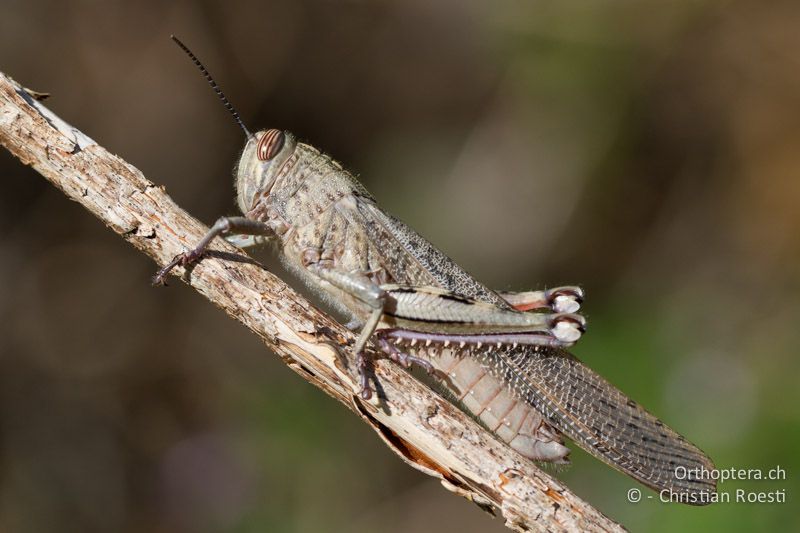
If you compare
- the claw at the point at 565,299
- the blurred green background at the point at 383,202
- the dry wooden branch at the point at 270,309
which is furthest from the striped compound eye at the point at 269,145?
the blurred green background at the point at 383,202

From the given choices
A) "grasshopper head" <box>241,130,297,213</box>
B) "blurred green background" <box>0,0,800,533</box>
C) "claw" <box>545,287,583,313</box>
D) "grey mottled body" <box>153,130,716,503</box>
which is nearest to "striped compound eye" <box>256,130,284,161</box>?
"grasshopper head" <box>241,130,297,213</box>

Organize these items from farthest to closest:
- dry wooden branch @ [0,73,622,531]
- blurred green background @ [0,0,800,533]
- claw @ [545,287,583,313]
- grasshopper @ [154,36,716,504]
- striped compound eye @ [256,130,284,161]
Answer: blurred green background @ [0,0,800,533] < striped compound eye @ [256,130,284,161] < claw @ [545,287,583,313] < grasshopper @ [154,36,716,504] < dry wooden branch @ [0,73,622,531]

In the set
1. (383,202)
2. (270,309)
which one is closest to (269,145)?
(270,309)

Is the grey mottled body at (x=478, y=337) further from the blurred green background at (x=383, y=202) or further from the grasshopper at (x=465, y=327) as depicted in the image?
the blurred green background at (x=383, y=202)

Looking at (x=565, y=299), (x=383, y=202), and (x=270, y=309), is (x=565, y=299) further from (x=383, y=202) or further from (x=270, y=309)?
(x=383, y=202)

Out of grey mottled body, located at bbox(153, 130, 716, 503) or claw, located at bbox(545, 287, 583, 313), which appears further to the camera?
claw, located at bbox(545, 287, 583, 313)

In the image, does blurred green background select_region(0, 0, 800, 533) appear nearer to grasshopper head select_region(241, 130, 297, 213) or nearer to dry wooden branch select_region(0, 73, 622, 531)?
grasshopper head select_region(241, 130, 297, 213)

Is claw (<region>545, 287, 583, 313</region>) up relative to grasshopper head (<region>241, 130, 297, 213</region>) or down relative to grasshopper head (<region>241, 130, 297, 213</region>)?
up
